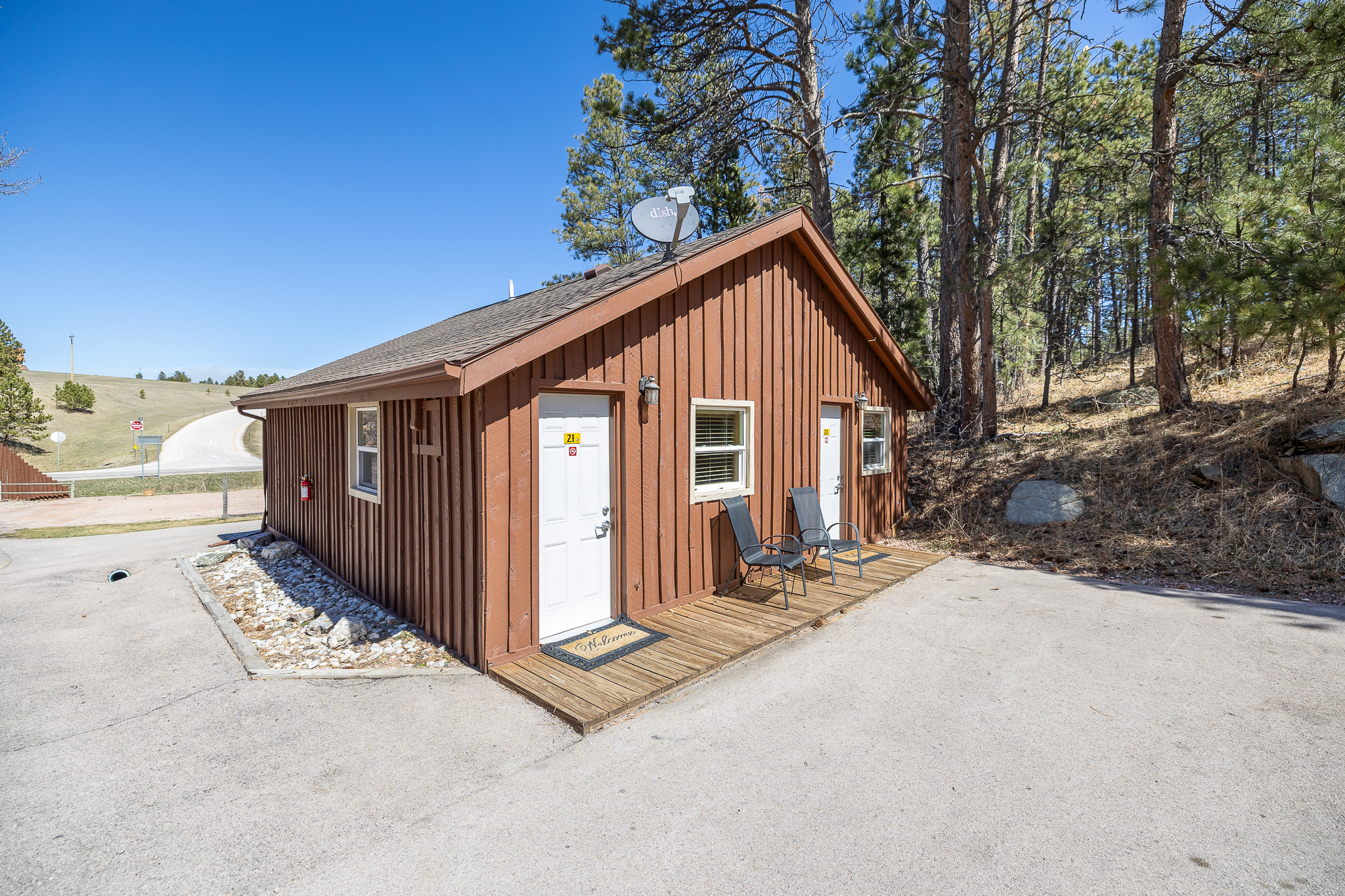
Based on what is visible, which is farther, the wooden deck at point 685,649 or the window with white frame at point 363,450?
the window with white frame at point 363,450

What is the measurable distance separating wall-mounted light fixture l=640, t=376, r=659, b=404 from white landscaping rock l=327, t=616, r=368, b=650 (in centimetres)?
331

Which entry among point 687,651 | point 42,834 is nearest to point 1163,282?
point 687,651

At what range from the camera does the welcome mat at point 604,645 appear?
4430 mm

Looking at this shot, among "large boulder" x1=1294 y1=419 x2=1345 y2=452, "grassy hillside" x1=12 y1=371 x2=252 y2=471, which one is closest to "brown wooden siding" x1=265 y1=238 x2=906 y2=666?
"large boulder" x1=1294 y1=419 x2=1345 y2=452

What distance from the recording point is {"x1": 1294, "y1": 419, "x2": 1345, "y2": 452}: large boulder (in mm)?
6906

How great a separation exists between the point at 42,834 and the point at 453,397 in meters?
3.10

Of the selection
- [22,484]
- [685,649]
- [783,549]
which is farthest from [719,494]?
[22,484]

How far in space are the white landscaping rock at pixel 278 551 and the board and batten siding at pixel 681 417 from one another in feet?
17.9

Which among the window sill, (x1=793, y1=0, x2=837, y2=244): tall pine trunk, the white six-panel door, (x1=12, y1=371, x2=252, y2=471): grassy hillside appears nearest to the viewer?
the window sill

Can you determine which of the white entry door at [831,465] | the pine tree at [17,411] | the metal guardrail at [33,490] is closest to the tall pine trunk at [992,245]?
the white entry door at [831,465]

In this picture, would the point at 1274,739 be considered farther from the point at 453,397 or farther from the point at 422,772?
the point at 453,397

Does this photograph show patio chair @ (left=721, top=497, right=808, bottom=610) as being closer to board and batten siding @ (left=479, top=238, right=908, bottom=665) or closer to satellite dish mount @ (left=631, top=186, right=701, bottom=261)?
board and batten siding @ (left=479, top=238, right=908, bottom=665)

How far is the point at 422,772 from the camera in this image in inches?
120

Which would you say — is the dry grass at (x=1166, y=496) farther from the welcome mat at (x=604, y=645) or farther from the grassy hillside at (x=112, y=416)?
the grassy hillside at (x=112, y=416)
